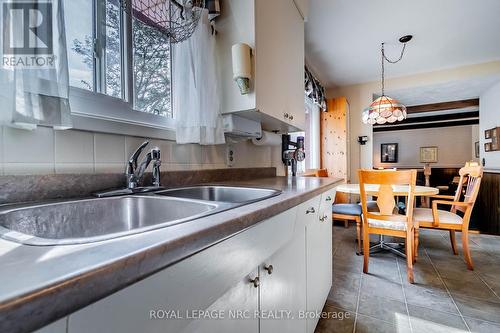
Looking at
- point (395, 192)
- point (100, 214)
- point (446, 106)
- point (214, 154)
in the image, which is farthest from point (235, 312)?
point (446, 106)

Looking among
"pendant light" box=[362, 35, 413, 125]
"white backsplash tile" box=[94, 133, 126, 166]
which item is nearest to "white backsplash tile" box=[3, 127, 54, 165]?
"white backsplash tile" box=[94, 133, 126, 166]

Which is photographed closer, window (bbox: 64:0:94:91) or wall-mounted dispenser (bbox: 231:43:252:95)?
window (bbox: 64:0:94:91)

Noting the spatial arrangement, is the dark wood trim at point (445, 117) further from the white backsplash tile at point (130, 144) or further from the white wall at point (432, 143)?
the white backsplash tile at point (130, 144)

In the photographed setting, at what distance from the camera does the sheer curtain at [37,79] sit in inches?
23.0

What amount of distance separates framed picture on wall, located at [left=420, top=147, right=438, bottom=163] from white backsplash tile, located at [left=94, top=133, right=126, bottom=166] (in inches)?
368

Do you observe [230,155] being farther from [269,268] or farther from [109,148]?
[269,268]

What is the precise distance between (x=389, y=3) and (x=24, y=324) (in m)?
3.07

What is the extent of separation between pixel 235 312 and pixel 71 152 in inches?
30.4

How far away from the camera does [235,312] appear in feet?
1.92

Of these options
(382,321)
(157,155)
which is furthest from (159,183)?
(382,321)

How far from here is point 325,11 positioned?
235 cm

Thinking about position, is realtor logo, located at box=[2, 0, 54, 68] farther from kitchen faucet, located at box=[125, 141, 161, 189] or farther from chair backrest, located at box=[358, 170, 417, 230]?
chair backrest, located at box=[358, 170, 417, 230]

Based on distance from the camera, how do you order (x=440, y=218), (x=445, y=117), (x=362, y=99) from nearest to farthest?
(x=440, y=218), (x=362, y=99), (x=445, y=117)

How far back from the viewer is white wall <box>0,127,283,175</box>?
2.28 feet
